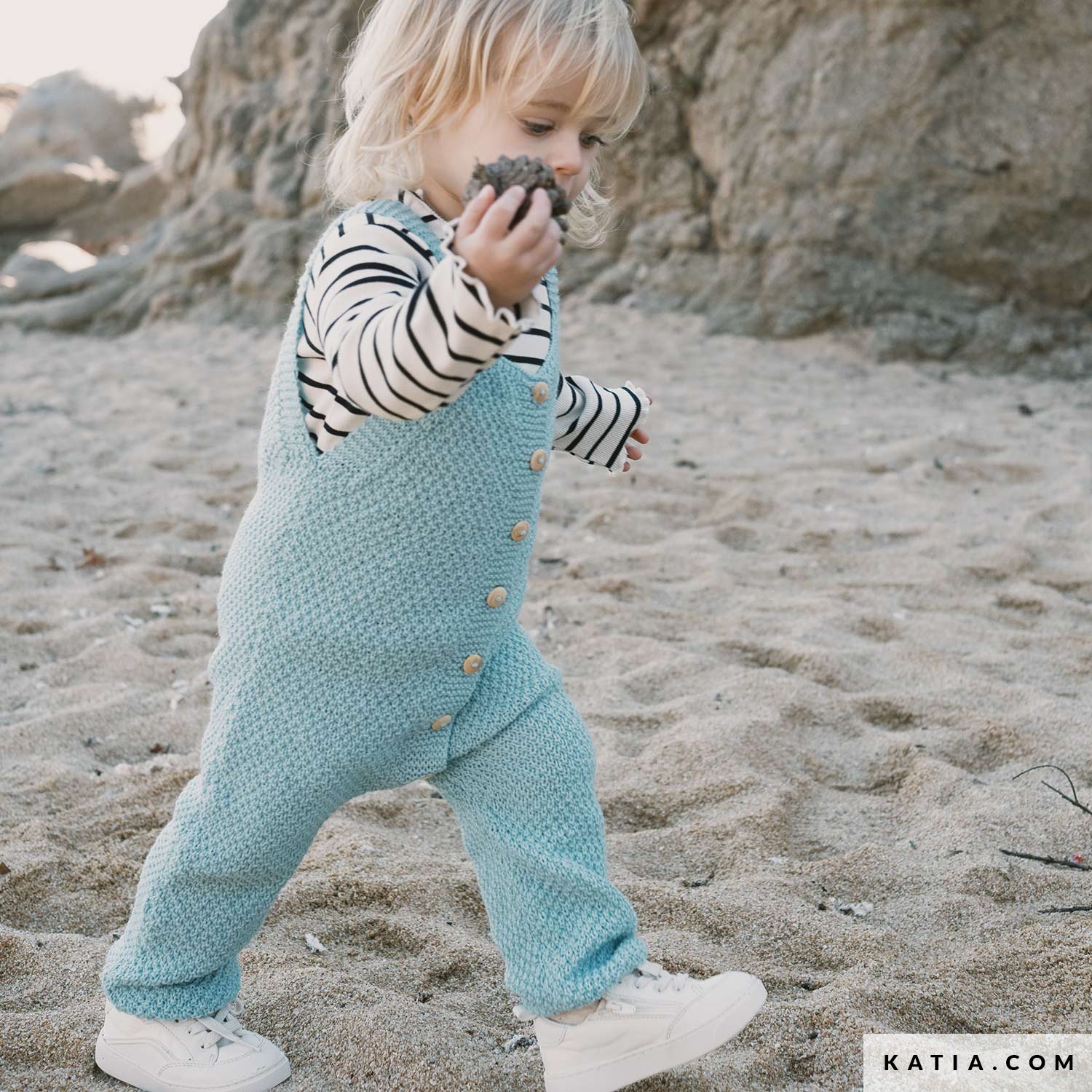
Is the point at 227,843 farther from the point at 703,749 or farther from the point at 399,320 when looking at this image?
the point at 703,749

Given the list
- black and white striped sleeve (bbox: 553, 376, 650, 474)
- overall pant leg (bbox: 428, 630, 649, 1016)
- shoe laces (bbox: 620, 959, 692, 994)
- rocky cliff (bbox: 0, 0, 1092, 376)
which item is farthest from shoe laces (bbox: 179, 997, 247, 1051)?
rocky cliff (bbox: 0, 0, 1092, 376)

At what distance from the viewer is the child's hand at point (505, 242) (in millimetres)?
1209

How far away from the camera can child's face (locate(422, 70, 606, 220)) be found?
1.49 m

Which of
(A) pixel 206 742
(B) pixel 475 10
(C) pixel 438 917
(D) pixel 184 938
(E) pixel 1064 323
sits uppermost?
(B) pixel 475 10

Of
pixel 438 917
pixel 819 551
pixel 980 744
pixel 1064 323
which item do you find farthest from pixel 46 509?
pixel 1064 323

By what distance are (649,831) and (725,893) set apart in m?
0.25

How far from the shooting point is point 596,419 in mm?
1924

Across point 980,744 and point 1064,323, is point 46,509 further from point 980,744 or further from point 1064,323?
point 1064,323

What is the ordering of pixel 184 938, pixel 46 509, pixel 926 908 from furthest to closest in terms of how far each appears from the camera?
pixel 46 509, pixel 926 908, pixel 184 938

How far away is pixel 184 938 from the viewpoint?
161 cm

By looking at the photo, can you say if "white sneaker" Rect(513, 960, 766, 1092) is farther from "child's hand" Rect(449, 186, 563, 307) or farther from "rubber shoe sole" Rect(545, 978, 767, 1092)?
"child's hand" Rect(449, 186, 563, 307)

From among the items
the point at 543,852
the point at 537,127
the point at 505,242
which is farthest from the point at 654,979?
the point at 537,127

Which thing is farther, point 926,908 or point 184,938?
point 926,908

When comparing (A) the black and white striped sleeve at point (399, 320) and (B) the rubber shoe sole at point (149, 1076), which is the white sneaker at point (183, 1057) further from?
(A) the black and white striped sleeve at point (399, 320)
